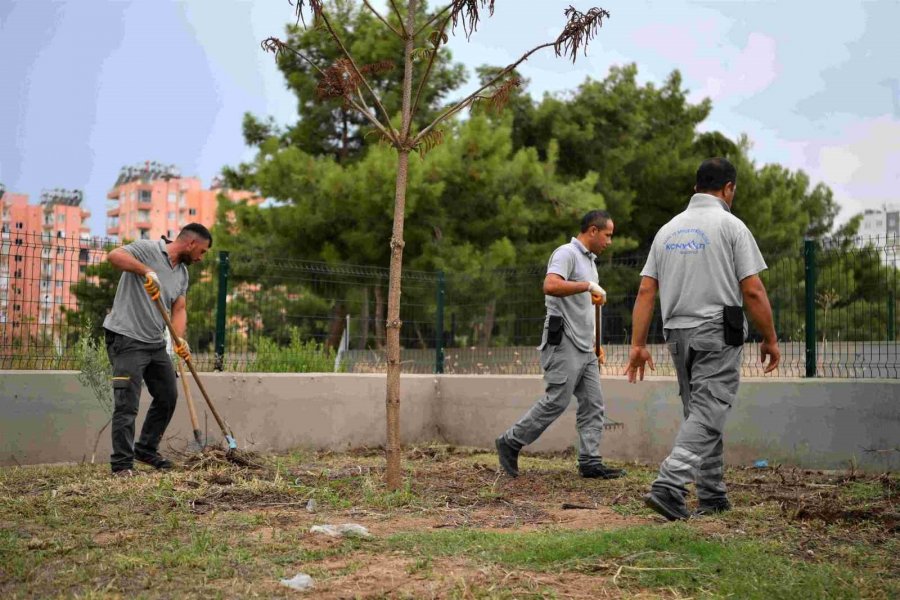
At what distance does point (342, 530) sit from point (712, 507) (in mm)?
2108

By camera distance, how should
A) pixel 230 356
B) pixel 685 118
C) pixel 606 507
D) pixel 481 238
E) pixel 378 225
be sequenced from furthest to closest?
pixel 685 118 < pixel 481 238 < pixel 378 225 < pixel 230 356 < pixel 606 507

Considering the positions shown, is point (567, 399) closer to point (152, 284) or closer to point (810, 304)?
point (810, 304)

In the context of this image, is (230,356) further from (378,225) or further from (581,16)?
(378,225)

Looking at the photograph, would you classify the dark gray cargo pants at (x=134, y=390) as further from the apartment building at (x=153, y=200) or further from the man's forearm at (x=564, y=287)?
the apartment building at (x=153, y=200)

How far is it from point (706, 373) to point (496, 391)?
4.82 metres

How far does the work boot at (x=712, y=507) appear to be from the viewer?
5.49 metres

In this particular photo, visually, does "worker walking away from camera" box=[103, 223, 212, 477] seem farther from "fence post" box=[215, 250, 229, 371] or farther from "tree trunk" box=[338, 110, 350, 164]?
"tree trunk" box=[338, 110, 350, 164]

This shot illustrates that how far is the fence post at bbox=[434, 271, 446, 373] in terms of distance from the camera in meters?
10.7

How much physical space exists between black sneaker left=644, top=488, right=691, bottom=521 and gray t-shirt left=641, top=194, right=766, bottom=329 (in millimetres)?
922

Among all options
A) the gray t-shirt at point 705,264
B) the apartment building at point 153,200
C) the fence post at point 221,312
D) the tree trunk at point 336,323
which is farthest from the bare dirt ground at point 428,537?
the apartment building at point 153,200

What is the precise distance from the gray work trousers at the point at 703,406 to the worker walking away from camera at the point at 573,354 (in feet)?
5.30

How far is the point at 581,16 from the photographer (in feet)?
20.0

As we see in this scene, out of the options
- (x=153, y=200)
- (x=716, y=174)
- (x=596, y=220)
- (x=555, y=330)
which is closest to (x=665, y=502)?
(x=716, y=174)

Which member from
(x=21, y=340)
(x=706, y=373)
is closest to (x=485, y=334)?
(x=21, y=340)
